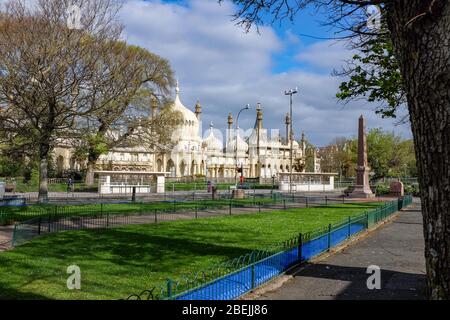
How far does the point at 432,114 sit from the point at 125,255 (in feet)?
30.6

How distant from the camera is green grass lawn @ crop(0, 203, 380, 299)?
8.48 m

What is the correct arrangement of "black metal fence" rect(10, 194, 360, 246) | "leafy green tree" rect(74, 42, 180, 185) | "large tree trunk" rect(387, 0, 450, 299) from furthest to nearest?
"leafy green tree" rect(74, 42, 180, 185) → "black metal fence" rect(10, 194, 360, 246) → "large tree trunk" rect(387, 0, 450, 299)

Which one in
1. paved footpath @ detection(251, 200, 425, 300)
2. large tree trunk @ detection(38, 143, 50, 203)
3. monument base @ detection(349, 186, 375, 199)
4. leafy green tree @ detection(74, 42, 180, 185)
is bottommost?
paved footpath @ detection(251, 200, 425, 300)

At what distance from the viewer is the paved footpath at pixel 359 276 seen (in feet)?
27.7

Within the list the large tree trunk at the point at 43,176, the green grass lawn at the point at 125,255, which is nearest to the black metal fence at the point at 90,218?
the green grass lawn at the point at 125,255

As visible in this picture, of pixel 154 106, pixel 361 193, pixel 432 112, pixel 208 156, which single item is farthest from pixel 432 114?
pixel 208 156

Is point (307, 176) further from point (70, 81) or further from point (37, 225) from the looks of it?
point (37, 225)

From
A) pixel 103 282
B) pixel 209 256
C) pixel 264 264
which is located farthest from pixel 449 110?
pixel 209 256

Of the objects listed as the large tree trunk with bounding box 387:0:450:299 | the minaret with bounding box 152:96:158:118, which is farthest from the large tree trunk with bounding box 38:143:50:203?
the large tree trunk with bounding box 387:0:450:299

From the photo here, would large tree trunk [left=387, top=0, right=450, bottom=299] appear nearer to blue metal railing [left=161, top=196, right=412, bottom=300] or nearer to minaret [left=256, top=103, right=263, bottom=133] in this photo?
blue metal railing [left=161, top=196, right=412, bottom=300]

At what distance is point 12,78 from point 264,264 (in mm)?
19659

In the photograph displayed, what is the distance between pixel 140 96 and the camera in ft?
138

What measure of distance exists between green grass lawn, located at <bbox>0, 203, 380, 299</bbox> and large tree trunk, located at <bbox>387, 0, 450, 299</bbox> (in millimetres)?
5545

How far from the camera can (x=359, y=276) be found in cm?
995
